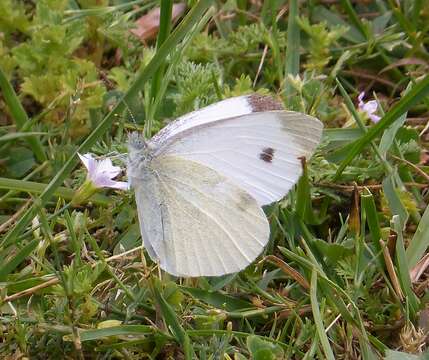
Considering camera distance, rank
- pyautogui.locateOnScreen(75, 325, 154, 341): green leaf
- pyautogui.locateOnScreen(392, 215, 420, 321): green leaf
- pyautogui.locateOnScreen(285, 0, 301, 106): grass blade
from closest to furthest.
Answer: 1. pyautogui.locateOnScreen(75, 325, 154, 341): green leaf
2. pyautogui.locateOnScreen(392, 215, 420, 321): green leaf
3. pyautogui.locateOnScreen(285, 0, 301, 106): grass blade

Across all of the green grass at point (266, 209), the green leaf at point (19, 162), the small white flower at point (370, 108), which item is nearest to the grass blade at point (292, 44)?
the green grass at point (266, 209)

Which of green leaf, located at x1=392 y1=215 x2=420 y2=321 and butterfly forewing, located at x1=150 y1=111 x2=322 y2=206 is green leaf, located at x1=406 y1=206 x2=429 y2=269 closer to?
A: green leaf, located at x1=392 y1=215 x2=420 y2=321

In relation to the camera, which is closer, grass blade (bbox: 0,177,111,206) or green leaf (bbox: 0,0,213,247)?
green leaf (bbox: 0,0,213,247)

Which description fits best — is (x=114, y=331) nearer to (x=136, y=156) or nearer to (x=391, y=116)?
(x=136, y=156)

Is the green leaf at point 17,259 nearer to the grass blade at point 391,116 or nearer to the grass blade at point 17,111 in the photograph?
the grass blade at point 17,111

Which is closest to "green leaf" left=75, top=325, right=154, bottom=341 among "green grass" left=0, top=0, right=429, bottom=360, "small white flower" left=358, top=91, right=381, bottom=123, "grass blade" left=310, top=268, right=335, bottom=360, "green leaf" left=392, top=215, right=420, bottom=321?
"green grass" left=0, top=0, right=429, bottom=360

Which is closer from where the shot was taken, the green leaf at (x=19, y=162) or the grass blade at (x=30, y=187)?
the grass blade at (x=30, y=187)

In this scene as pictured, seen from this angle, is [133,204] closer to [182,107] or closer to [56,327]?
[182,107]
